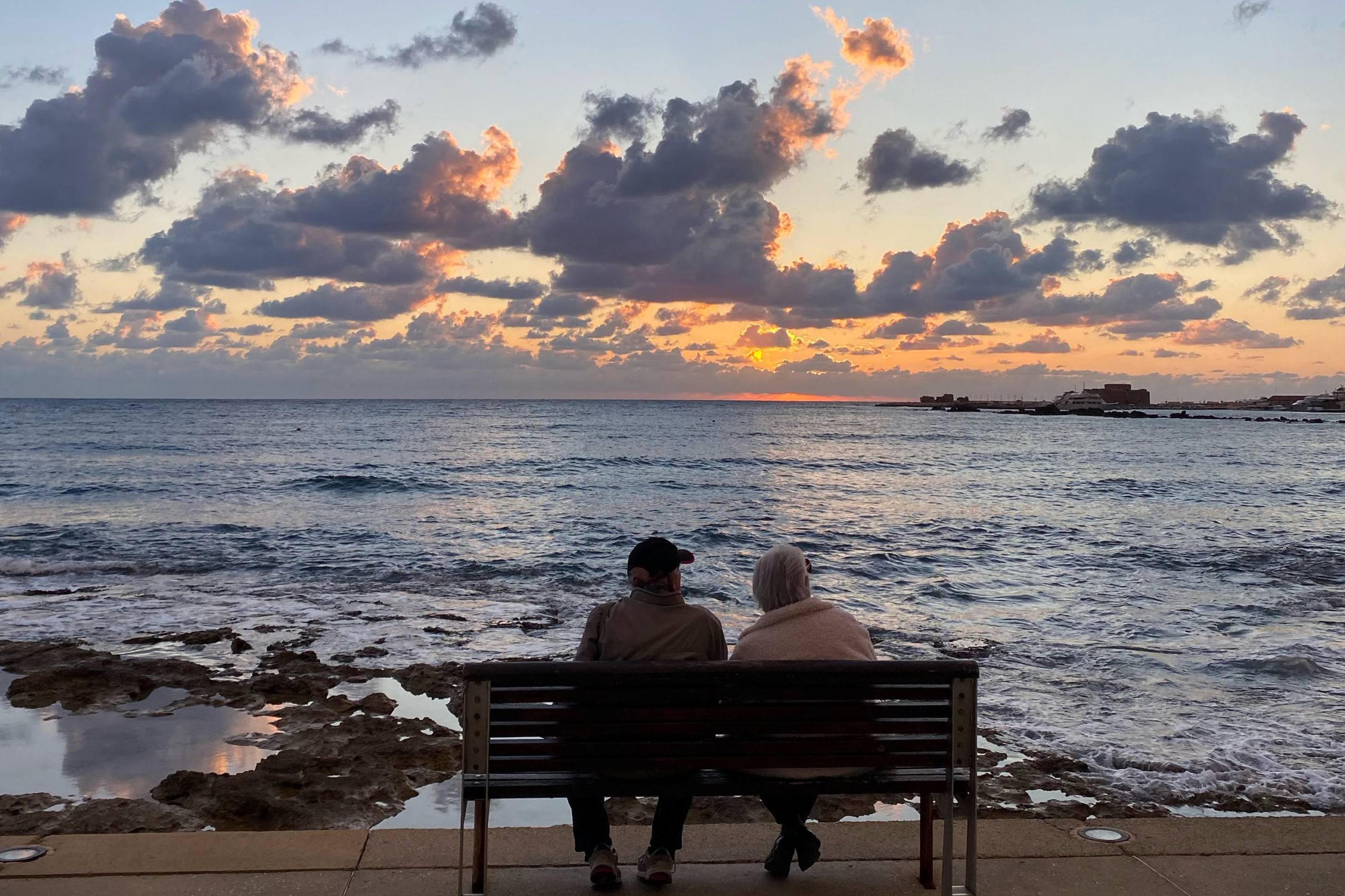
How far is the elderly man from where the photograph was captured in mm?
3727

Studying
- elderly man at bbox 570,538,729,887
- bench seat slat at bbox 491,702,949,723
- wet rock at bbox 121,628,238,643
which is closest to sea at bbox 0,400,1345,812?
wet rock at bbox 121,628,238,643

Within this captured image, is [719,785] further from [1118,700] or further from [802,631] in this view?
[1118,700]

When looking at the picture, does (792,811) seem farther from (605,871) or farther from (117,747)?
(117,747)

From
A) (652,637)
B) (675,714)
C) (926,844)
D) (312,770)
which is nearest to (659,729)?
(675,714)

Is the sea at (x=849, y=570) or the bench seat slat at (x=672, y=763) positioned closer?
the bench seat slat at (x=672, y=763)

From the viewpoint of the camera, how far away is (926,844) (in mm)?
3709

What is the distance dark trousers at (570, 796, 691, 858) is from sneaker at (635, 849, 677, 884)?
0.13ft

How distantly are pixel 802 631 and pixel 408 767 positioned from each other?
3365mm

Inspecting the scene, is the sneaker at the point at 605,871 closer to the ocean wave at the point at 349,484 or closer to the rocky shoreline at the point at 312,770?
the rocky shoreline at the point at 312,770

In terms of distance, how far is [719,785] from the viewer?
3.39m

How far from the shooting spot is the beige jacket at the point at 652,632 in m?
3.73

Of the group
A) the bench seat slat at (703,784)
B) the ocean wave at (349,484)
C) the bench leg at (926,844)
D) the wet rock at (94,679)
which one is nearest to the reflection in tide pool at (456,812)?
the bench seat slat at (703,784)

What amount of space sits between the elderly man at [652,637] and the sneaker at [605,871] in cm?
2

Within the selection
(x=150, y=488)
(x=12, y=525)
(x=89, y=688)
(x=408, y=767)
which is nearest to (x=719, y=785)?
(x=408, y=767)
